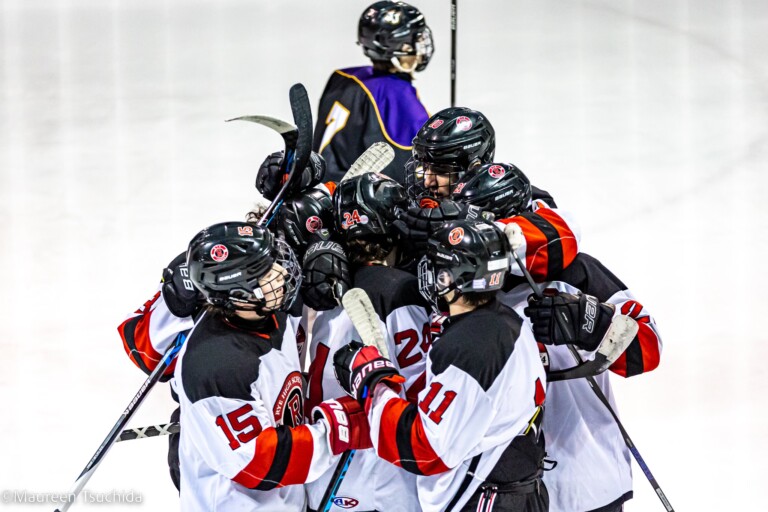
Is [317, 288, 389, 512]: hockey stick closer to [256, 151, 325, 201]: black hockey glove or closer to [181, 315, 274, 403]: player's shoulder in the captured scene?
[181, 315, 274, 403]: player's shoulder

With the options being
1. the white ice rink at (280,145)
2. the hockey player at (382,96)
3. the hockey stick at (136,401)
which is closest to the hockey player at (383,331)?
the hockey stick at (136,401)

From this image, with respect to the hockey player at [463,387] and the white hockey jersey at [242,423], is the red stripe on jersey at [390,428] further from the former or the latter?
the white hockey jersey at [242,423]

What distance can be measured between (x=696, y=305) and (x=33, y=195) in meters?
3.65

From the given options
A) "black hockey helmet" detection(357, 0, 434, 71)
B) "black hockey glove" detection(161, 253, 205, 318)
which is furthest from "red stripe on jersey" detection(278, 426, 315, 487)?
"black hockey helmet" detection(357, 0, 434, 71)

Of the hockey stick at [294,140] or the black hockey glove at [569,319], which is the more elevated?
the hockey stick at [294,140]

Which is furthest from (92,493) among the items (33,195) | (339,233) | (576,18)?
(576,18)

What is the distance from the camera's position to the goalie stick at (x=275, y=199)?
314cm

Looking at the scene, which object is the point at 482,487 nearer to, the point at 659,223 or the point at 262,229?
the point at 262,229

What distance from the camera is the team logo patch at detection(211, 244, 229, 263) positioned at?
262 centimetres

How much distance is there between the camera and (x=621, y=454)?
10.5 feet

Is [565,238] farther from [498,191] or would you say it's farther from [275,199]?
[275,199]

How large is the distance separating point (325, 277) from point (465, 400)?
53cm

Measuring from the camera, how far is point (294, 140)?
3.29 meters

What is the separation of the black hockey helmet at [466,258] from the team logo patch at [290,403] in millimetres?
408
